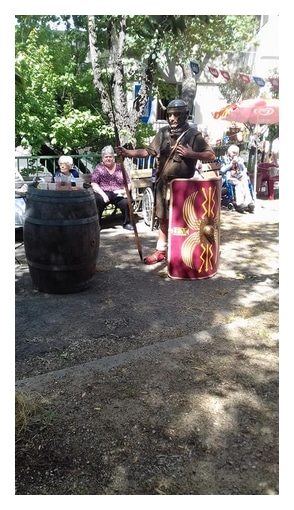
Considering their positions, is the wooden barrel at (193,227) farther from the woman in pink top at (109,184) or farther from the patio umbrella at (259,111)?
the patio umbrella at (259,111)

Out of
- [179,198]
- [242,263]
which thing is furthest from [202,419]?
[242,263]

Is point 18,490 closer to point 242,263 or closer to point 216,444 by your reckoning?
point 216,444

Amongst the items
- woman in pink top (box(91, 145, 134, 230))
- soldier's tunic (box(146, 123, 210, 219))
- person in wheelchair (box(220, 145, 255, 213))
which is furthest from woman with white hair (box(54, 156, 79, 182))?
person in wheelchair (box(220, 145, 255, 213))

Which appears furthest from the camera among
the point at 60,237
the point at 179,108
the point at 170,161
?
the point at 170,161

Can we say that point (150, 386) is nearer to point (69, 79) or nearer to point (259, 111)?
point (69, 79)

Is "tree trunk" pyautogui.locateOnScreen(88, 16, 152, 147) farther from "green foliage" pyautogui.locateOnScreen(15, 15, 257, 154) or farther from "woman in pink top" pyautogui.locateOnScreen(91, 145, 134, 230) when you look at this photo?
"woman in pink top" pyautogui.locateOnScreen(91, 145, 134, 230)

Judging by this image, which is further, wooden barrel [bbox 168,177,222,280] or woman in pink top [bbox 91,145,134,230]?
woman in pink top [bbox 91,145,134,230]

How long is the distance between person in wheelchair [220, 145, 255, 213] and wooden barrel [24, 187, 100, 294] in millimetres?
5410

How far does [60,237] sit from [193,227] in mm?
1389

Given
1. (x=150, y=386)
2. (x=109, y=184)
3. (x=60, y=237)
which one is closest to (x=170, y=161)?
(x=60, y=237)

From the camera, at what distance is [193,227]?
4.93m

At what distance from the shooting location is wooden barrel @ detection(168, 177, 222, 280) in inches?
191

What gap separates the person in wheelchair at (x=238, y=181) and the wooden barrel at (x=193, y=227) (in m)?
4.57

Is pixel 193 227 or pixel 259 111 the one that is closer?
pixel 193 227
